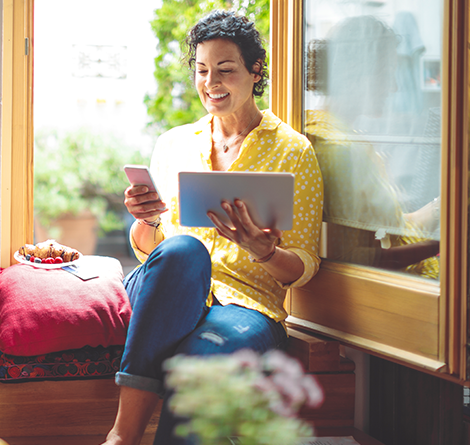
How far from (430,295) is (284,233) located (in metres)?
0.40

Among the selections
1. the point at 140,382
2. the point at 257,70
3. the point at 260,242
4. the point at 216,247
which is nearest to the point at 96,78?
the point at 257,70

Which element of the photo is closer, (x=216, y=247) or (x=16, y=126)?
(x=216, y=247)

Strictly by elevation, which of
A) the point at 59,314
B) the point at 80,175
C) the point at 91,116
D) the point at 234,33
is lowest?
the point at 59,314

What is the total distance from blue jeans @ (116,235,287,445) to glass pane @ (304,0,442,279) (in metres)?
0.40

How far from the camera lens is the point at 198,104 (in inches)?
176

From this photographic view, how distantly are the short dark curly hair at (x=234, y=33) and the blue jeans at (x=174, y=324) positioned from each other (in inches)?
24.4

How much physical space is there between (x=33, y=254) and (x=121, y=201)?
344 cm

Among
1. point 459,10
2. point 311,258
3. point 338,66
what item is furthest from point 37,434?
point 459,10

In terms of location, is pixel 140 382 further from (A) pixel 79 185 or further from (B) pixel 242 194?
(A) pixel 79 185

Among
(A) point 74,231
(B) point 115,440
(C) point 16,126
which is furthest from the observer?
(A) point 74,231

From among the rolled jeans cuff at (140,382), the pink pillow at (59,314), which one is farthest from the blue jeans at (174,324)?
the pink pillow at (59,314)

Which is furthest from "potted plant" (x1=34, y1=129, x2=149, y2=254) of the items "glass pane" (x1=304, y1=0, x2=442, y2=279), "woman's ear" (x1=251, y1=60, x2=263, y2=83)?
"glass pane" (x1=304, y1=0, x2=442, y2=279)

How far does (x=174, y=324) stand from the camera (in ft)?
3.49

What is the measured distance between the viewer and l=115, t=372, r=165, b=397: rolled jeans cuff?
3.32 feet
